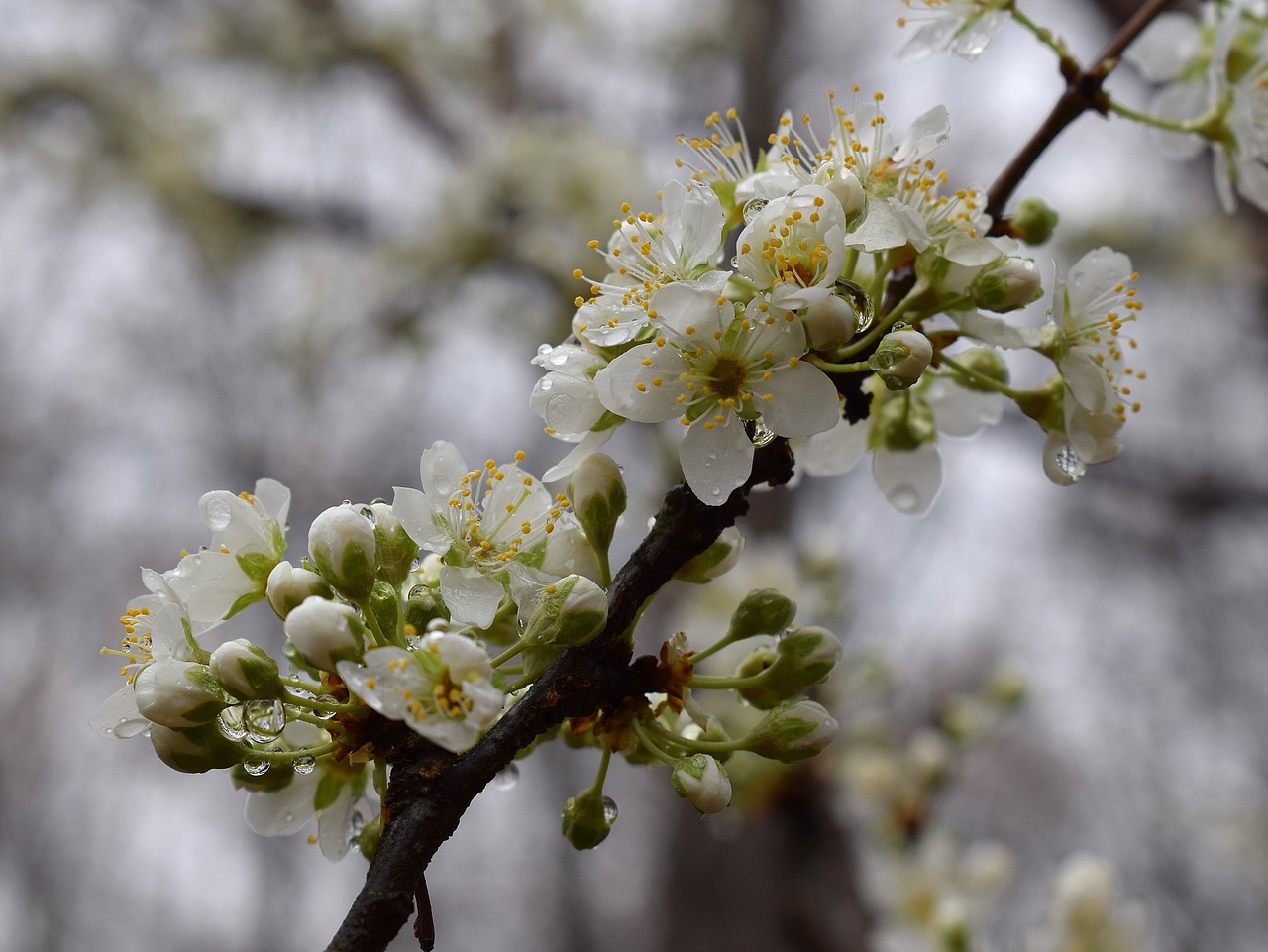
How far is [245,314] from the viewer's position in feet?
25.7

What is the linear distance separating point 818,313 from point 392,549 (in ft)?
1.56

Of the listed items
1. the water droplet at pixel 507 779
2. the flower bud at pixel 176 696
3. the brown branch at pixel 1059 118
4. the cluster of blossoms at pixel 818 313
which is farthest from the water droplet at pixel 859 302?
the flower bud at pixel 176 696

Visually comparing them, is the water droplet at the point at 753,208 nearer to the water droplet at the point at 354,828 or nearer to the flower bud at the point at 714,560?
the flower bud at the point at 714,560

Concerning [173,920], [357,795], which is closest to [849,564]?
[357,795]

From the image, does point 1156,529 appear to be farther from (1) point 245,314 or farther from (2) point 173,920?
(2) point 173,920

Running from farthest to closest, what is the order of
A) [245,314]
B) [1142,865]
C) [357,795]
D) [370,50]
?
[245,314], [1142,865], [370,50], [357,795]

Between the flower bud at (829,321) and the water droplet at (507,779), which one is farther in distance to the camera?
the water droplet at (507,779)

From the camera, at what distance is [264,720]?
0.98 m

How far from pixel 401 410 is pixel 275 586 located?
7.76 meters

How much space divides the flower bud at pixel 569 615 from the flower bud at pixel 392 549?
6.1 inches

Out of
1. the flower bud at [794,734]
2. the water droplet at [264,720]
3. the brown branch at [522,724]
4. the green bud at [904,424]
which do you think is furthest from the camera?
the green bud at [904,424]

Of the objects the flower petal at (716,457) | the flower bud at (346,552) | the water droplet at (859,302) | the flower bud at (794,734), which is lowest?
the flower bud at (794,734)

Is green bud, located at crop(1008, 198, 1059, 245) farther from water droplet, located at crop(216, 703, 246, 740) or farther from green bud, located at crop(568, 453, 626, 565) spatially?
water droplet, located at crop(216, 703, 246, 740)

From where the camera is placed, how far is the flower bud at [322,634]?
Answer: 894mm
